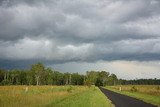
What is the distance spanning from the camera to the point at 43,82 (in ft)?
575

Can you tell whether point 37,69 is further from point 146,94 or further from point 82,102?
point 82,102

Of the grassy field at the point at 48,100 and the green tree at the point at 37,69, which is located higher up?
the green tree at the point at 37,69

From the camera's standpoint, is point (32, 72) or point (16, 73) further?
point (16, 73)

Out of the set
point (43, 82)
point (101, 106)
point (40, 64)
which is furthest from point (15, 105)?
point (43, 82)

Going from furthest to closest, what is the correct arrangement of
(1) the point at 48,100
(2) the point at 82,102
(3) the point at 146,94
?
(3) the point at 146,94 → (1) the point at 48,100 → (2) the point at 82,102

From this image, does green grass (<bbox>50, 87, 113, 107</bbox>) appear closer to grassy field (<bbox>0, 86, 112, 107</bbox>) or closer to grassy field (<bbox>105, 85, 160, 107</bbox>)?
grassy field (<bbox>0, 86, 112, 107</bbox>)

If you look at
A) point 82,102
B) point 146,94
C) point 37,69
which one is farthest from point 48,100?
point 37,69

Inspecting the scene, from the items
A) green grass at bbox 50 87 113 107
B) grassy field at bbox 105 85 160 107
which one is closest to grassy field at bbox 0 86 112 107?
green grass at bbox 50 87 113 107

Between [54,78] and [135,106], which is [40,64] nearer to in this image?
[54,78]

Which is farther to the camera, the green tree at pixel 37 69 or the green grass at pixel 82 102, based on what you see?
the green tree at pixel 37 69

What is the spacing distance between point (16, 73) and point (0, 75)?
24.6 metres

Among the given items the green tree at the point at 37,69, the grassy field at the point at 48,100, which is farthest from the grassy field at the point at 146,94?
the green tree at the point at 37,69

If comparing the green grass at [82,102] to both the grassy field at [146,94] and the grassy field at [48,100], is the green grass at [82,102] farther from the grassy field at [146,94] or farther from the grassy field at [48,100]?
the grassy field at [146,94]

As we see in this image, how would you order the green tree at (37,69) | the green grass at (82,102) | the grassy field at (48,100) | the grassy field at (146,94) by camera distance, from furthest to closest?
the green tree at (37,69), the grassy field at (146,94), the green grass at (82,102), the grassy field at (48,100)
